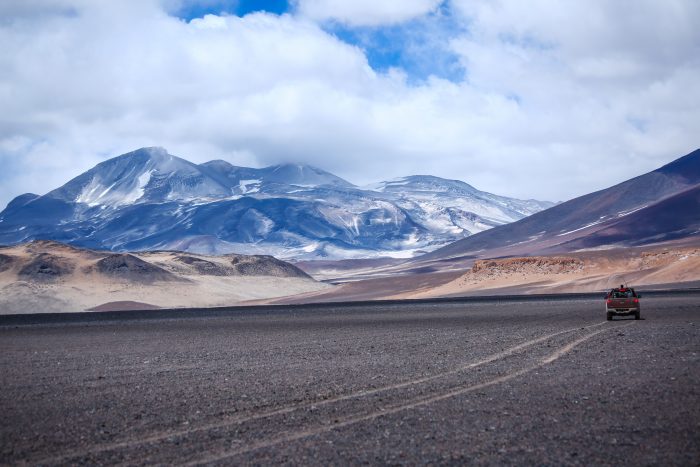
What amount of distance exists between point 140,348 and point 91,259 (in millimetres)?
→ 92104

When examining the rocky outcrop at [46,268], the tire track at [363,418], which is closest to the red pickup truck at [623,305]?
the tire track at [363,418]

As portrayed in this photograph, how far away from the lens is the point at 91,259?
11275cm

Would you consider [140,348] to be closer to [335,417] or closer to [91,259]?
[335,417]

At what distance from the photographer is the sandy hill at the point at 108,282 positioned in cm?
9219

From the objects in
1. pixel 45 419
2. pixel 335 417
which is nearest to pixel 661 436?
pixel 335 417

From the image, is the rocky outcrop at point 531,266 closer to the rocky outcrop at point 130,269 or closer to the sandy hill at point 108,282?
the sandy hill at point 108,282

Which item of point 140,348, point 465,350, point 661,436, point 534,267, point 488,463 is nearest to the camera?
point 488,463

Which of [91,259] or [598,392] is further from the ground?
[91,259]

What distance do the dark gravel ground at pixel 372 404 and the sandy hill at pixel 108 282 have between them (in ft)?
241

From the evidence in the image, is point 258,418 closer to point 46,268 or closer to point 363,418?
point 363,418

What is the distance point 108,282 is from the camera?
104750mm

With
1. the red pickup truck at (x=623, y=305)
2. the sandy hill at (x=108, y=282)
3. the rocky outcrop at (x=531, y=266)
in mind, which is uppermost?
the sandy hill at (x=108, y=282)

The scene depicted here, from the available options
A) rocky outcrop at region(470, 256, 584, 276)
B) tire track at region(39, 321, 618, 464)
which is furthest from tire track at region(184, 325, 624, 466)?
rocky outcrop at region(470, 256, 584, 276)

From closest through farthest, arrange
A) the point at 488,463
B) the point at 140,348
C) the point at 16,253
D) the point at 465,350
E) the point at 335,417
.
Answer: the point at 488,463 < the point at 335,417 < the point at 465,350 < the point at 140,348 < the point at 16,253
